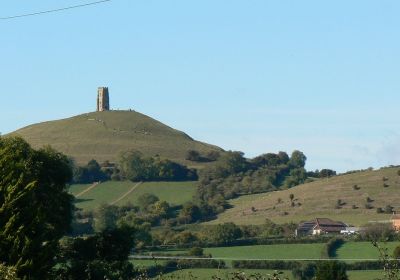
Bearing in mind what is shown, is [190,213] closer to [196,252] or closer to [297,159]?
[196,252]

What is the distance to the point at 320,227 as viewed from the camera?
111125 mm

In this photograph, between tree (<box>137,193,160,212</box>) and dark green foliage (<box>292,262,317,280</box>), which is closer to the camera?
dark green foliage (<box>292,262,317,280</box>)

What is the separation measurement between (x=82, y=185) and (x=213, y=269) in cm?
7264

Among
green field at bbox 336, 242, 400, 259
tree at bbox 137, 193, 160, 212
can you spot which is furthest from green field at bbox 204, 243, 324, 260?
tree at bbox 137, 193, 160, 212

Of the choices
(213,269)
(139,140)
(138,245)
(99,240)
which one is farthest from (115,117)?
(99,240)

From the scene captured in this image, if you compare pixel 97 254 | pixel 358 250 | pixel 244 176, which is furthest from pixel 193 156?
pixel 97 254

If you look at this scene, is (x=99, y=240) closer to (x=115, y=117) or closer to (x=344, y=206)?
(x=344, y=206)

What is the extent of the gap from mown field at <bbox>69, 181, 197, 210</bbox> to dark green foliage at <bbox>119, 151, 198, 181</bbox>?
116 centimetres

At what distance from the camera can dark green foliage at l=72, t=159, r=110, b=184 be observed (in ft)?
486

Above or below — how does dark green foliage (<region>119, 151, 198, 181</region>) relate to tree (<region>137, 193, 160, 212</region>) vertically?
above

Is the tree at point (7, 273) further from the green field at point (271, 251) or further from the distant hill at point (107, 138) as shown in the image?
the distant hill at point (107, 138)

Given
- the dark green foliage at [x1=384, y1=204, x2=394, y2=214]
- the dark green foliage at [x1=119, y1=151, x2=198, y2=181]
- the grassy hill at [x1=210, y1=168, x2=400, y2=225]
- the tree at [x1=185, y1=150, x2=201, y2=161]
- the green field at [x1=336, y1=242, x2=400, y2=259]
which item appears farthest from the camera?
the tree at [x1=185, y1=150, x2=201, y2=161]

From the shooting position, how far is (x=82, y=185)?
487ft

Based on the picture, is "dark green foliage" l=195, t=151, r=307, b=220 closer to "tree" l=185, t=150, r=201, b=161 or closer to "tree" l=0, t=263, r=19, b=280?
"tree" l=185, t=150, r=201, b=161
